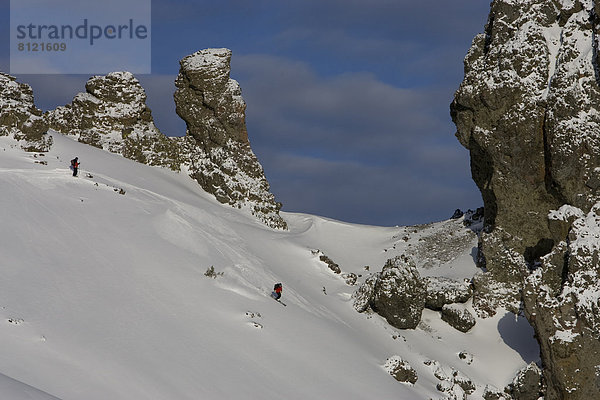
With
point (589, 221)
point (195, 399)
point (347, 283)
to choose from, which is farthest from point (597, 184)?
point (195, 399)

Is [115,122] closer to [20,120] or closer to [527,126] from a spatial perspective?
[20,120]

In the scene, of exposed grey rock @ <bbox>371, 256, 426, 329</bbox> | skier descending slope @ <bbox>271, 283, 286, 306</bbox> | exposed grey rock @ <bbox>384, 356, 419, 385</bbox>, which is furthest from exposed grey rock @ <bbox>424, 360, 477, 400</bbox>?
skier descending slope @ <bbox>271, 283, 286, 306</bbox>

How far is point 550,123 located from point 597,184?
482 centimetres

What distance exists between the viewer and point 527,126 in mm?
43938

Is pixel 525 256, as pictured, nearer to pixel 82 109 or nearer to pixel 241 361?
pixel 241 361

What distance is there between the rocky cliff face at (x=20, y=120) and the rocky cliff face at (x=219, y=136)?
45.9 feet

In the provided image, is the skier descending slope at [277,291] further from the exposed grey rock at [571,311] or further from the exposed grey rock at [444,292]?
the exposed grey rock at [571,311]

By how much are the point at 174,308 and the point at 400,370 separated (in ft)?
41.6

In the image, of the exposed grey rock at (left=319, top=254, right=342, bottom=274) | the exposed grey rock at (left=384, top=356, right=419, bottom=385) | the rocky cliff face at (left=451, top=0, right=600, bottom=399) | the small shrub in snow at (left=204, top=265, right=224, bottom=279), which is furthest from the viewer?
the exposed grey rock at (left=319, top=254, right=342, bottom=274)

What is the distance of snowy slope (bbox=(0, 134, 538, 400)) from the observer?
22078mm

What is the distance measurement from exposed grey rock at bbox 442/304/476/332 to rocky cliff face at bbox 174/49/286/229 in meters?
16.6

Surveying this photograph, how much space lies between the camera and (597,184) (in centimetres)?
4028

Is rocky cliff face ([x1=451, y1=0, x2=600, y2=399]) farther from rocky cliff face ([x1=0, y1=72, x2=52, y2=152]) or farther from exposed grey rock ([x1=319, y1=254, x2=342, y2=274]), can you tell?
rocky cliff face ([x1=0, y1=72, x2=52, y2=152])

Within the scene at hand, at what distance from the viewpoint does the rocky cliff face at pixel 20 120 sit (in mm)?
44844
